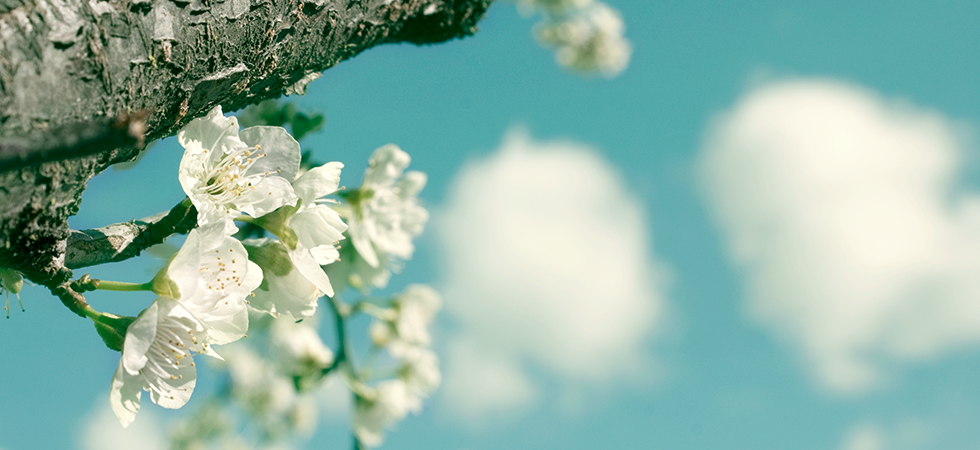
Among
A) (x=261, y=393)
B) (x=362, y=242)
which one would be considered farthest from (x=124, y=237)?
(x=261, y=393)

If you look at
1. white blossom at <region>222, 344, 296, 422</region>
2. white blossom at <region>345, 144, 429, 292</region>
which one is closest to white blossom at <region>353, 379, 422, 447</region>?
white blossom at <region>345, 144, 429, 292</region>

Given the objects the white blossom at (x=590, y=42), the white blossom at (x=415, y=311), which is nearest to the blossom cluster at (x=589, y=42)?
the white blossom at (x=590, y=42)

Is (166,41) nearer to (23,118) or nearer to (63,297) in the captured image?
(23,118)

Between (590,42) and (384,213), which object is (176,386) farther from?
(590,42)

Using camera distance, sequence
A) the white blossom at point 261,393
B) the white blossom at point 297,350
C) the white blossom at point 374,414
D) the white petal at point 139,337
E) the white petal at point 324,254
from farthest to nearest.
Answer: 1. the white blossom at point 261,393
2. the white blossom at point 297,350
3. the white blossom at point 374,414
4. the white petal at point 324,254
5. the white petal at point 139,337

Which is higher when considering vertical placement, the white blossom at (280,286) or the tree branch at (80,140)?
the tree branch at (80,140)

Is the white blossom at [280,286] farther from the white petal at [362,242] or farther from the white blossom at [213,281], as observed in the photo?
the white petal at [362,242]

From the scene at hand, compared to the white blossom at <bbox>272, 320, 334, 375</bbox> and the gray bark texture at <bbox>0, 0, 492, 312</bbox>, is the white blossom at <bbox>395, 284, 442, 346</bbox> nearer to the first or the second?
the white blossom at <bbox>272, 320, 334, 375</bbox>
